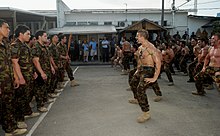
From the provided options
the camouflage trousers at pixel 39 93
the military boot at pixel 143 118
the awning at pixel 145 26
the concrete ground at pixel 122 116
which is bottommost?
the concrete ground at pixel 122 116

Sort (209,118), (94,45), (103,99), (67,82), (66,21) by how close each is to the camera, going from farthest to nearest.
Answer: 1. (66,21)
2. (94,45)
3. (67,82)
4. (103,99)
5. (209,118)

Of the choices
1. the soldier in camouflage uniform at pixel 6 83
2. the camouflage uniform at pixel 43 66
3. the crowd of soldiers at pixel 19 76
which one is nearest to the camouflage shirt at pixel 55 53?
the crowd of soldiers at pixel 19 76

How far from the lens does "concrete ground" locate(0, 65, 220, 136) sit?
4879 mm

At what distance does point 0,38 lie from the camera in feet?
14.3

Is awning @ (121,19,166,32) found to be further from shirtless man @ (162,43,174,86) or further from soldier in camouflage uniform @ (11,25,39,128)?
soldier in camouflage uniform @ (11,25,39,128)

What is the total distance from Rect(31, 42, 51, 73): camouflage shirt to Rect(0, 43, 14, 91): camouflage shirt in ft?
4.39

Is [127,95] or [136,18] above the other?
[136,18]

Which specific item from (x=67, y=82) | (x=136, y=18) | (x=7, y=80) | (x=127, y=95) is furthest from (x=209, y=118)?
(x=136, y=18)

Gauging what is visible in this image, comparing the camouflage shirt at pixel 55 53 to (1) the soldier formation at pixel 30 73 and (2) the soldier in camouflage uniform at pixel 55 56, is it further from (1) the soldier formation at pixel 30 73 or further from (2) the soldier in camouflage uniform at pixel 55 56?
(1) the soldier formation at pixel 30 73

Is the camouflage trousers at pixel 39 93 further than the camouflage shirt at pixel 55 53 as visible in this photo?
No

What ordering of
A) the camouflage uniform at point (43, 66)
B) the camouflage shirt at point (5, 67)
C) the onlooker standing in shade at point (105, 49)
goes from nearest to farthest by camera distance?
the camouflage shirt at point (5, 67) < the camouflage uniform at point (43, 66) < the onlooker standing in shade at point (105, 49)

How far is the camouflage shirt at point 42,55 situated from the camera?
5863 mm

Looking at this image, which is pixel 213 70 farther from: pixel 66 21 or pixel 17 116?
pixel 66 21

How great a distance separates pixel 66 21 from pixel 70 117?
21.6 m
